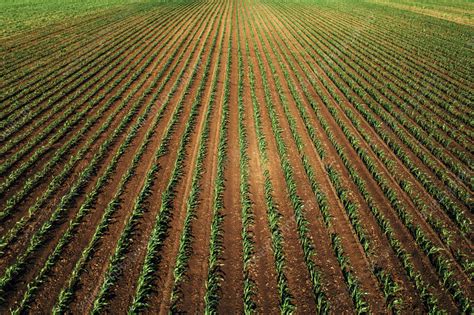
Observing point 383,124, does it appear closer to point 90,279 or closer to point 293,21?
point 90,279

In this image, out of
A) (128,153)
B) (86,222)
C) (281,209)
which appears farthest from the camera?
(128,153)

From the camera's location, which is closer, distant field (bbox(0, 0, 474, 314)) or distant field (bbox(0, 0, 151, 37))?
distant field (bbox(0, 0, 474, 314))

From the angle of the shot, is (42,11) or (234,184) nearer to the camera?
(234,184)

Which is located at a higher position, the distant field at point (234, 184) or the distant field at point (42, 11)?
the distant field at point (42, 11)

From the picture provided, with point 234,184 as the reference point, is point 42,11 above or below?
above

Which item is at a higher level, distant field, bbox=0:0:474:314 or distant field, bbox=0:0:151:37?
distant field, bbox=0:0:151:37

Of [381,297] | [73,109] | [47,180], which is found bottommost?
[381,297]

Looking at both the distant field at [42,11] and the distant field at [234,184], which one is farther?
the distant field at [42,11]

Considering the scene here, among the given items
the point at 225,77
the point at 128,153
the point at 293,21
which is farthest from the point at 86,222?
the point at 293,21
